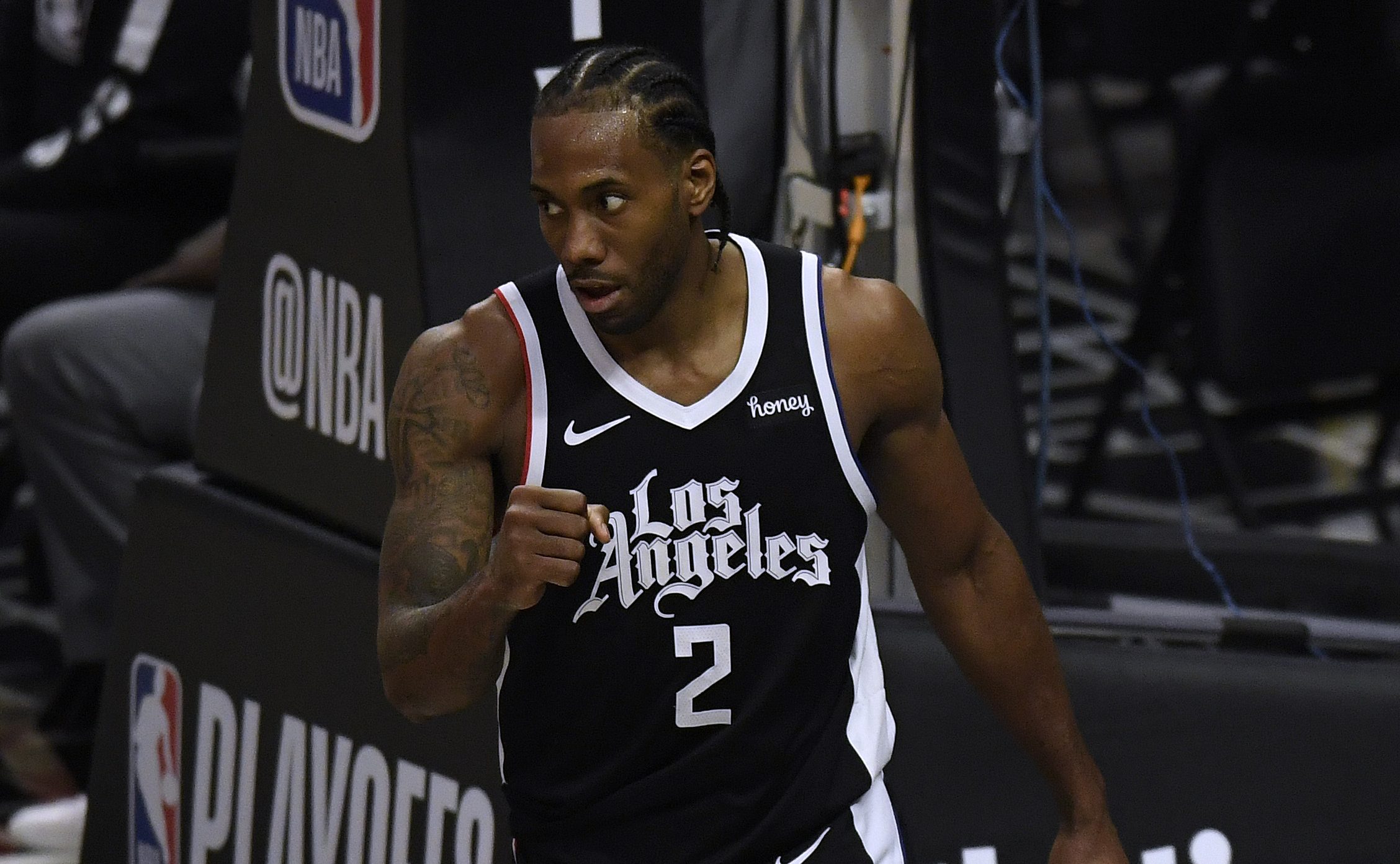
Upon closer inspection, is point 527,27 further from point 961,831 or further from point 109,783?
point 109,783

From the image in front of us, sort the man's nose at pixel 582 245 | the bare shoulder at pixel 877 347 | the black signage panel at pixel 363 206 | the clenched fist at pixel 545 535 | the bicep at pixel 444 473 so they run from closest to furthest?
the clenched fist at pixel 545 535
the man's nose at pixel 582 245
the bicep at pixel 444 473
the bare shoulder at pixel 877 347
the black signage panel at pixel 363 206

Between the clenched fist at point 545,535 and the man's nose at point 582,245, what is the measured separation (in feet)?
0.77

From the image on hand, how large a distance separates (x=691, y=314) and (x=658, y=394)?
10cm

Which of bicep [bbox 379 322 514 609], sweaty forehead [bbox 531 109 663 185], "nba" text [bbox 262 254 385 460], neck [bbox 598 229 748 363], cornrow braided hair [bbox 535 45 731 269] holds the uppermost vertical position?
cornrow braided hair [bbox 535 45 731 269]

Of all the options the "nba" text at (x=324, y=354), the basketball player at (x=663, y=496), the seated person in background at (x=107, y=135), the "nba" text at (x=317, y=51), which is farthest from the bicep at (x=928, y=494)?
the seated person in background at (x=107, y=135)

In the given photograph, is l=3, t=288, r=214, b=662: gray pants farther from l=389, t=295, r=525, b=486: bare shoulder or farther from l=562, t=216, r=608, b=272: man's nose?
l=562, t=216, r=608, b=272: man's nose

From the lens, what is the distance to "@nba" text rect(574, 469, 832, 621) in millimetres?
2082

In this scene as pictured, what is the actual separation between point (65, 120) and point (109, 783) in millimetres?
2010

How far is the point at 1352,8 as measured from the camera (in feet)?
17.1

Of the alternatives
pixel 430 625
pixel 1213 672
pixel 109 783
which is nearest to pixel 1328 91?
pixel 1213 672

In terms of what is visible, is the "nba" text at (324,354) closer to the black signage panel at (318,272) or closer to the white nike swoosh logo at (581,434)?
the black signage panel at (318,272)

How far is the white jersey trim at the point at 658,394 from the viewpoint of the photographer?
209cm

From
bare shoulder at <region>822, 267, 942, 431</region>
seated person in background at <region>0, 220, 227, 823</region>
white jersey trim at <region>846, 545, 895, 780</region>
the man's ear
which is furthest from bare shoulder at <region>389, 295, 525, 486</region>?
seated person in background at <region>0, 220, 227, 823</region>

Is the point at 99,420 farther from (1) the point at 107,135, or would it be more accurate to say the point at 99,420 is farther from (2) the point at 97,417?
(1) the point at 107,135
